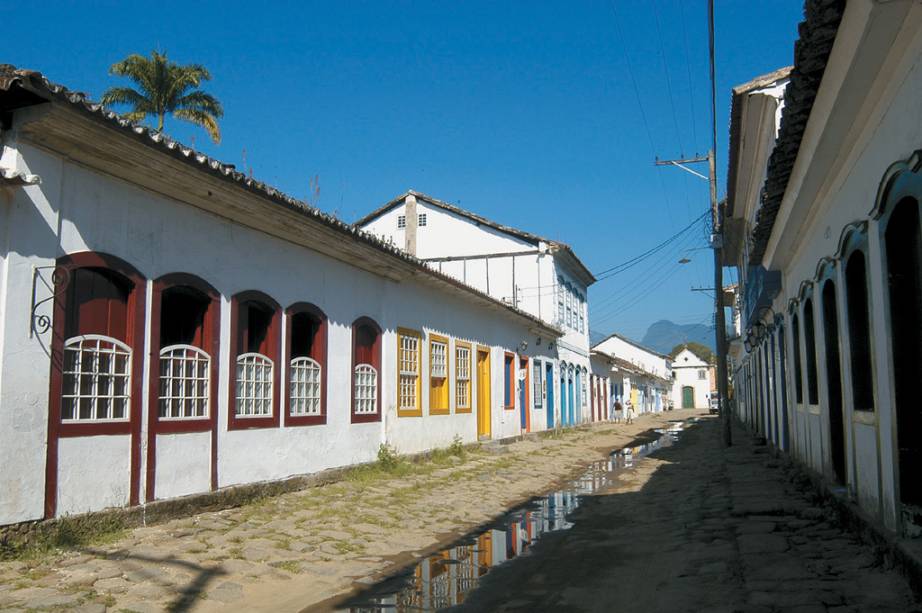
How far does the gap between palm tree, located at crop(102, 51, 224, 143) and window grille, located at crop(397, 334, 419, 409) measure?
2154 centimetres

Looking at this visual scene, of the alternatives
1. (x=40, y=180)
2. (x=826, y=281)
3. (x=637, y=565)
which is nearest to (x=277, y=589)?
(x=637, y=565)

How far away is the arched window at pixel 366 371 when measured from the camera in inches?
485

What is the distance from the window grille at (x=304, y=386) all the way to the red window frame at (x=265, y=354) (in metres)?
0.47

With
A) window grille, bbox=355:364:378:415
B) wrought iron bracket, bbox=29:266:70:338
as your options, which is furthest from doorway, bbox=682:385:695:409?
wrought iron bracket, bbox=29:266:70:338

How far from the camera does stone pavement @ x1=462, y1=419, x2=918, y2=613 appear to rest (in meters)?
5.00

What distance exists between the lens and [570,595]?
5.82 metres

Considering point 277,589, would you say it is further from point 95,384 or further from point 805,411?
point 805,411

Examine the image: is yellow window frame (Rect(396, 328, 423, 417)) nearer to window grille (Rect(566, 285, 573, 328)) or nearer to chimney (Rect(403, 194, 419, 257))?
chimney (Rect(403, 194, 419, 257))

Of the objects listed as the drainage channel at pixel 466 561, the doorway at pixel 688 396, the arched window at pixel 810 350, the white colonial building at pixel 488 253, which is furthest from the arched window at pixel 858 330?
the doorway at pixel 688 396

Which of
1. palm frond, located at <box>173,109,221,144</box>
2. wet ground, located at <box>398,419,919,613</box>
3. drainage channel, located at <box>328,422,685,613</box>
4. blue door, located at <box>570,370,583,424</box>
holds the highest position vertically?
palm frond, located at <box>173,109,221,144</box>

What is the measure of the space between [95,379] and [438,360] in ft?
31.1

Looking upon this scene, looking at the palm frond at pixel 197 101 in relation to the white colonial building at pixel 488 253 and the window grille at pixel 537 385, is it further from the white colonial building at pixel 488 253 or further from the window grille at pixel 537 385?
the window grille at pixel 537 385

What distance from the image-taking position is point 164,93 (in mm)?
32250

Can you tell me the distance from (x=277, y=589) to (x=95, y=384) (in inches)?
107
